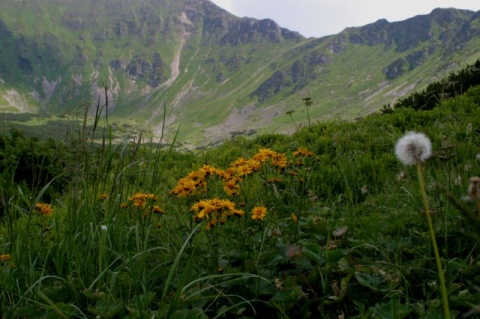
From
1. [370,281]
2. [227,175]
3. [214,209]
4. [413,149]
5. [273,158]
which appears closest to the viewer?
[413,149]

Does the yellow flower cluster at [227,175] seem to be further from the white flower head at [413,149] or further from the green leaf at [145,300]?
the white flower head at [413,149]

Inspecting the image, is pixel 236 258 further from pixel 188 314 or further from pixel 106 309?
pixel 106 309

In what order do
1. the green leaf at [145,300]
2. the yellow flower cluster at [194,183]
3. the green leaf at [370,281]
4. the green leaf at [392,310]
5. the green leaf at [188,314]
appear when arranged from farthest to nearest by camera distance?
the yellow flower cluster at [194,183], the green leaf at [370,281], the green leaf at [145,300], the green leaf at [188,314], the green leaf at [392,310]

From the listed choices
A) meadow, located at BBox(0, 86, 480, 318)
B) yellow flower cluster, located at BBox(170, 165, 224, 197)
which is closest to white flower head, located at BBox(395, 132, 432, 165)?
meadow, located at BBox(0, 86, 480, 318)

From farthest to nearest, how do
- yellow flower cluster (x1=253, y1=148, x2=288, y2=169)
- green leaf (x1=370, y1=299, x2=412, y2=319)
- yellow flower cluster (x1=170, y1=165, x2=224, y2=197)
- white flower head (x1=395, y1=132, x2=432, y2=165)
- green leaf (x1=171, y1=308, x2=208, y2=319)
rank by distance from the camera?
yellow flower cluster (x1=253, y1=148, x2=288, y2=169) → yellow flower cluster (x1=170, y1=165, x2=224, y2=197) → green leaf (x1=171, y1=308, x2=208, y2=319) → green leaf (x1=370, y1=299, x2=412, y2=319) → white flower head (x1=395, y1=132, x2=432, y2=165)

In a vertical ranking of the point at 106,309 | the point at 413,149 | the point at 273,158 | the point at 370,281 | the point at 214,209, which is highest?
the point at 413,149

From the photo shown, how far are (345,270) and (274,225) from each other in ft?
3.06

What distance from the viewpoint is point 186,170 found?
26.2 feet

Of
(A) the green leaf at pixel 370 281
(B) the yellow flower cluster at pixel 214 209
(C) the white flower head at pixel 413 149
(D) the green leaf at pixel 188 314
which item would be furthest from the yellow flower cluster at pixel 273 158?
(C) the white flower head at pixel 413 149

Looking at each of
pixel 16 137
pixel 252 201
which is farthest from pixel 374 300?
pixel 16 137

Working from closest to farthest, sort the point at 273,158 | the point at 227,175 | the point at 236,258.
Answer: the point at 236,258 < the point at 227,175 < the point at 273,158

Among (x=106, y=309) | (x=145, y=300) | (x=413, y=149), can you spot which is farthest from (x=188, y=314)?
(x=413, y=149)

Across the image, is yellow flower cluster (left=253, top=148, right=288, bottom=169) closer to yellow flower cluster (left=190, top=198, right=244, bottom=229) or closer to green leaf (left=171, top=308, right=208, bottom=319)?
yellow flower cluster (left=190, top=198, right=244, bottom=229)

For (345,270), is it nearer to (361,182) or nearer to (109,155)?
(109,155)
